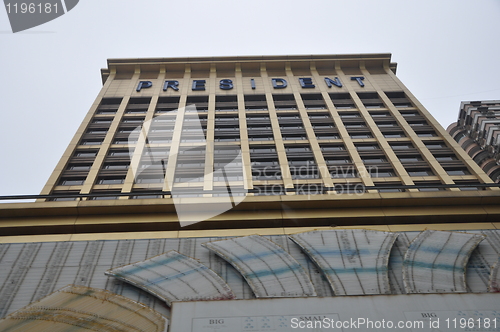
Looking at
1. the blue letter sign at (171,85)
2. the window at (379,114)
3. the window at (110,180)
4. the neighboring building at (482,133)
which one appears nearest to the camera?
the window at (110,180)

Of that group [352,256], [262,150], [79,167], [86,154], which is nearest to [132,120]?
[86,154]

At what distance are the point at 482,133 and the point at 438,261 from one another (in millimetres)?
50746

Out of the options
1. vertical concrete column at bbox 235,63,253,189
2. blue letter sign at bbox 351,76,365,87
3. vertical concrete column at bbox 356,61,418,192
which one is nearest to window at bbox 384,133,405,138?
vertical concrete column at bbox 356,61,418,192

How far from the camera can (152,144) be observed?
29.2m

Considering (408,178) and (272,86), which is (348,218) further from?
(272,86)

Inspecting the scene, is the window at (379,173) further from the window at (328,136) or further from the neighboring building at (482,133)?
the neighboring building at (482,133)

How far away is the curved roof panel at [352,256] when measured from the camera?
40.0 ft

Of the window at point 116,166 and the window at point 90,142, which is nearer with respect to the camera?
the window at point 116,166

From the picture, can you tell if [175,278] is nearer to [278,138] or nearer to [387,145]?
[278,138]

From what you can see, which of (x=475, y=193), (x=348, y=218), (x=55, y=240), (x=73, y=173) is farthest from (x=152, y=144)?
(x=475, y=193)

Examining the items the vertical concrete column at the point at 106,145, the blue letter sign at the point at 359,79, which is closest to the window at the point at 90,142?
the vertical concrete column at the point at 106,145

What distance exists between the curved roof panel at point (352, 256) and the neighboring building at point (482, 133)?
146 feet

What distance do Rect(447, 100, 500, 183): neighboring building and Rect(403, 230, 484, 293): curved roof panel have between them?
42304mm

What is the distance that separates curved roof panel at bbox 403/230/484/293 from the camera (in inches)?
480
